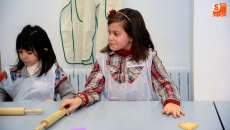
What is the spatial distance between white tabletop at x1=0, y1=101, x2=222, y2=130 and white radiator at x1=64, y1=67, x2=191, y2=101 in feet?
3.10

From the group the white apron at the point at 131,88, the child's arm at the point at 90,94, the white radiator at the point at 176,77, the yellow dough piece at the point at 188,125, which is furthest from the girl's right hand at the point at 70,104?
the white radiator at the point at 176,77

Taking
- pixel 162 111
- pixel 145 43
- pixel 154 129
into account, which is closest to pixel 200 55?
pixel 145 43

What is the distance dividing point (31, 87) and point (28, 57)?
145 mm

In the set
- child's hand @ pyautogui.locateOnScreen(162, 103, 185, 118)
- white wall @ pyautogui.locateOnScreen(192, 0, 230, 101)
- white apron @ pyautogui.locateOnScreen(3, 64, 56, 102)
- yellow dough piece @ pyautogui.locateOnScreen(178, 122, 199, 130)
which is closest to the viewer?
yellow dough piece @ pyautogui.locateOnScreen(178, 122, 199, 130)

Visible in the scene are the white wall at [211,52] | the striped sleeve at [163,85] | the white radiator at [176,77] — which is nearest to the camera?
the striped sleeve at [163,85]

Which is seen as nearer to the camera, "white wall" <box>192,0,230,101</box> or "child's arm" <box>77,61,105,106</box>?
"child's arm" <box>77,61,105,106</box>

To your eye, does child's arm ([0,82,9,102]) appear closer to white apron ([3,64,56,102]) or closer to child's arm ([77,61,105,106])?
white apron ([3,64,56,102])

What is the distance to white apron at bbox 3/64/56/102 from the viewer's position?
1389mm

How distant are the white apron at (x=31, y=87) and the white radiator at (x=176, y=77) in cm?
70

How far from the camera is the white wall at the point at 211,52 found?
1.28m

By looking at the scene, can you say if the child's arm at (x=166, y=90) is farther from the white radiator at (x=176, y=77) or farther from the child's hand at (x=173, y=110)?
the white radiator at (x=176, y=77)

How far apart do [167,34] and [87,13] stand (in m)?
0.57

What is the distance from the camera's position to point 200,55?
1.30m

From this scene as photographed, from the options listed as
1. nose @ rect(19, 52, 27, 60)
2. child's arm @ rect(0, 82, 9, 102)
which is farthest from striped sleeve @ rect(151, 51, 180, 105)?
child's arm @ rect(0, 82, 9, 102)
